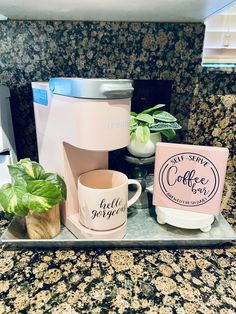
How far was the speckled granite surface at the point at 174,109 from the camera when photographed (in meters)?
0.40

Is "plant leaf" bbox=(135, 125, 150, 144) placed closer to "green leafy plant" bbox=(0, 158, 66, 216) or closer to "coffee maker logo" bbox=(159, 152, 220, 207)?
"coffee maker logo" bbox=(159, 152, 220, 207)

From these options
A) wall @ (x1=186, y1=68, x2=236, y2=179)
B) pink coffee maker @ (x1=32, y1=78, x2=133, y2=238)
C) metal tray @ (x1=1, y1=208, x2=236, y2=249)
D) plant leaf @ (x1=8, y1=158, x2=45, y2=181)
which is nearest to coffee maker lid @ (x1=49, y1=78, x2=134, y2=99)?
pink coffee maker @ (x1=32, y1=78, x2=133, y2=238)

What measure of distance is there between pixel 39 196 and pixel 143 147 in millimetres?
297

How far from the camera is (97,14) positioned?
2.11ft

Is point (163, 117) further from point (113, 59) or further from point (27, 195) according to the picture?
point (27, 195)

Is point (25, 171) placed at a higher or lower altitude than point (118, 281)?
higher

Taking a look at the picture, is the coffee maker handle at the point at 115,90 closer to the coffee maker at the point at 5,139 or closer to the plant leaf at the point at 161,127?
the plant leaf at the point at 161,127

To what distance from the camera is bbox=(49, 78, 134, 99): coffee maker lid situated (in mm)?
419

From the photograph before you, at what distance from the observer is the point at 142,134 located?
2.06 feet

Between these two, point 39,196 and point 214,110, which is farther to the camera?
point 214,110

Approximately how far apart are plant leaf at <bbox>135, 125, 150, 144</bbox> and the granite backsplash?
214 millimetres

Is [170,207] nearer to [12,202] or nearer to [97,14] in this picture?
[12,202]

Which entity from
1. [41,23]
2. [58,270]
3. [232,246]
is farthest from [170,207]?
[41,23]

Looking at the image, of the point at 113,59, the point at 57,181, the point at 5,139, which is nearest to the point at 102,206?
the point at 57,181
